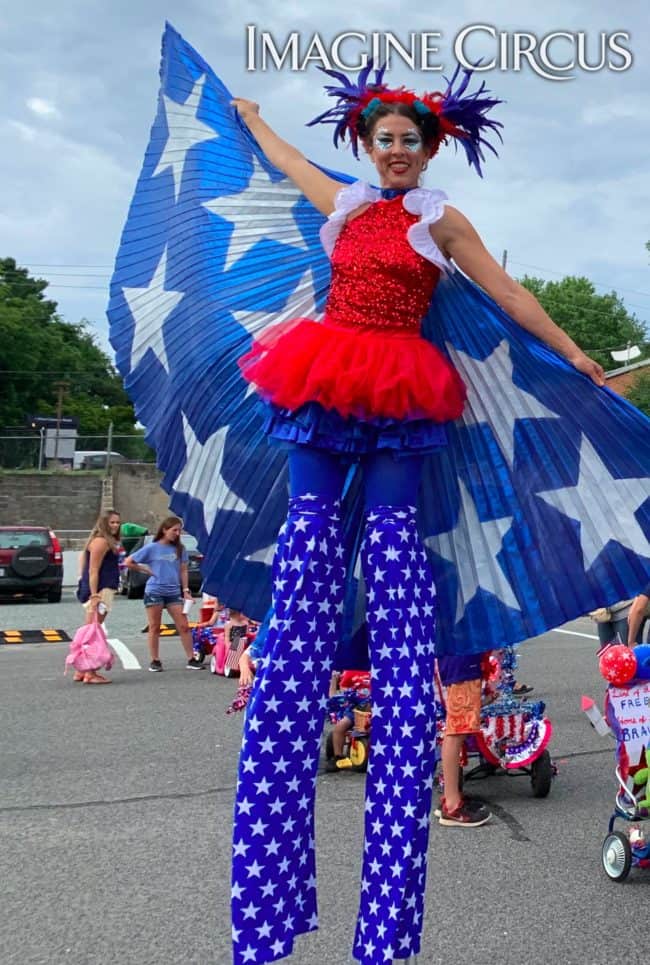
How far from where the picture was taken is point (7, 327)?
173 feet

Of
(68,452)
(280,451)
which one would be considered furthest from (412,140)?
(68,452)

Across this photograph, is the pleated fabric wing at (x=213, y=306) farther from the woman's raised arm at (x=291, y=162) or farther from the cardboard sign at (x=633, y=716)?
the cardboard sign at (x=633, y=716)

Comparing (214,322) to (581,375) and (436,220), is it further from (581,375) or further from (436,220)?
(581,375)


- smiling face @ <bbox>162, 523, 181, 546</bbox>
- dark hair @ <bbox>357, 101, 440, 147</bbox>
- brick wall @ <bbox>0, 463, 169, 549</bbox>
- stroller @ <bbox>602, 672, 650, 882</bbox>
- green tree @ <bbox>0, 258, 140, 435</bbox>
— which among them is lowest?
stroller @ <bbox>602, 672, 650, 882</bbox>

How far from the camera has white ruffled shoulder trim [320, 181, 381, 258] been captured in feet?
10.1

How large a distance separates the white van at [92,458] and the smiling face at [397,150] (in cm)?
3205

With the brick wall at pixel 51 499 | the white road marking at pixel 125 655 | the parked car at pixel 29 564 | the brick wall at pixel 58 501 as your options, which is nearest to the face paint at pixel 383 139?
the white road marking at pixel 125 655

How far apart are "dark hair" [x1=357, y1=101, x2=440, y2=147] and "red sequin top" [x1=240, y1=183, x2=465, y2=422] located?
0.19m

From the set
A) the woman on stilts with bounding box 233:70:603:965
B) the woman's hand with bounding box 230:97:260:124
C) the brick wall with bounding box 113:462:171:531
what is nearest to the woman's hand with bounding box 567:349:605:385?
the woman on stilts with bounding box 233:70:603:965

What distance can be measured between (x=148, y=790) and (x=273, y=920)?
9.67ft

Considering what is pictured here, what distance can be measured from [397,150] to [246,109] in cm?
56

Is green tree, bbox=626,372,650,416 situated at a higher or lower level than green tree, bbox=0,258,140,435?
lower

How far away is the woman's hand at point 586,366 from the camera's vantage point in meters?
3.05

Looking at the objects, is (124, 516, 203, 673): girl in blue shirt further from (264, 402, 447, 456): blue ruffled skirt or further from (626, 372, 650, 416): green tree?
(626, 372, 650, 416): green tree
